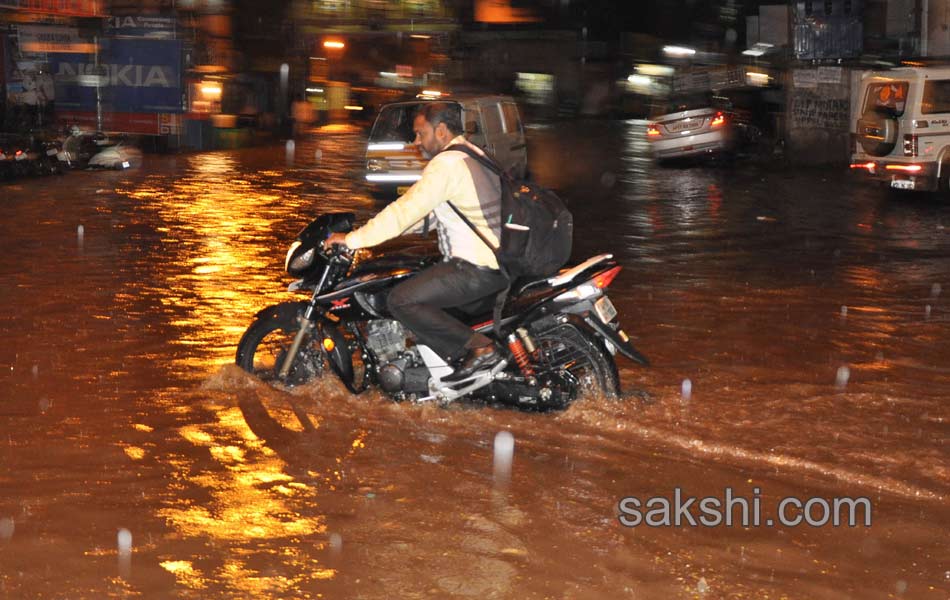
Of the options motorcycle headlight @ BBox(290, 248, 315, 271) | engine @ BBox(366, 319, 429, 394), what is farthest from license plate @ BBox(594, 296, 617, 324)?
motorcycle headlight @ BBox(290, 248, 315, 271)

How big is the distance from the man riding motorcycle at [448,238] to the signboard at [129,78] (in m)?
24.3

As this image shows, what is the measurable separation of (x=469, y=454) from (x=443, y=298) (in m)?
0.86

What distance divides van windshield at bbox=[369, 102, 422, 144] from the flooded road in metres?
6.52

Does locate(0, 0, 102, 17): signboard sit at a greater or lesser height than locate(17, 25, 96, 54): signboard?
greater

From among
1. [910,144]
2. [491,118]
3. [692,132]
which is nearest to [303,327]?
[491,118]

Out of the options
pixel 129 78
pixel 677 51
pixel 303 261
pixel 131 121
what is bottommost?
pixel 303 261

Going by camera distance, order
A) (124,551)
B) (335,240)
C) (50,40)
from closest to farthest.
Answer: (124,551) → (335,240) → (50,40)

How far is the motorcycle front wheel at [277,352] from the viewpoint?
6.93m

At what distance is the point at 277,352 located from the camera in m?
7.07

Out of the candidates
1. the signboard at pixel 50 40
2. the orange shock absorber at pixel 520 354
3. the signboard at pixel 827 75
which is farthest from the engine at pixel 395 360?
the signboard at pixel 50 40

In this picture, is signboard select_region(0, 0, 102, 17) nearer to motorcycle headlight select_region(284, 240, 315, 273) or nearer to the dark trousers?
motorcycle headlight select_region(284, 240, 315, 273)

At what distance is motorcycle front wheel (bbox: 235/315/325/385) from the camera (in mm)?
6926

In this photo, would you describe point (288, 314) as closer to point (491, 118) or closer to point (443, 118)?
point (443, 118)

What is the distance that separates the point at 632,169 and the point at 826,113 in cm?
533
